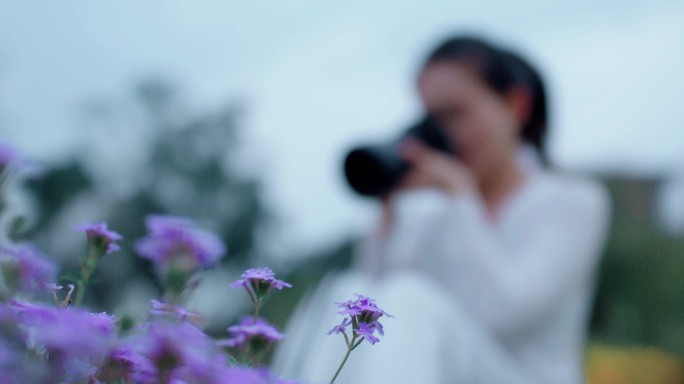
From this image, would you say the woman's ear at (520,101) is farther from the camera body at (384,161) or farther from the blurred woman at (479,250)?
the camera body at (384,161)

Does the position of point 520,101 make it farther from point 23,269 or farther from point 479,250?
point 23,269

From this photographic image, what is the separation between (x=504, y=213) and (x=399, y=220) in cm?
22

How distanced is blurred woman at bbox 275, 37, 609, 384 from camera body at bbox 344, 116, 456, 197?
0.03 meters

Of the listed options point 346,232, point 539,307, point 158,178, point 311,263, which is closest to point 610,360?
point 539,307

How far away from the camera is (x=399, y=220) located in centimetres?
197

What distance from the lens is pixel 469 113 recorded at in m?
1.82

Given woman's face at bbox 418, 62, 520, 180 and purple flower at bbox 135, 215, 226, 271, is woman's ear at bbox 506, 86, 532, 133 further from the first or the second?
purple flower at bbox 135, 215, 226, 271

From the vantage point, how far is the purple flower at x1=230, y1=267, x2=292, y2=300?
0.41 meters

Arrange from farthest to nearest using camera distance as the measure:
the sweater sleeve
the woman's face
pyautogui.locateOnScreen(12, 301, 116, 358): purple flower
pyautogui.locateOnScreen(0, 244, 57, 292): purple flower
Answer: the woman's face → the sweater sleeve → pyautogui.locateOnScreen(0, 244, 57, 292): purple flower → pyautogui.locateOnScreen(12, 301, 116, 358): purple flower

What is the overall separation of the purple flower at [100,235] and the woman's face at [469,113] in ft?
4.67

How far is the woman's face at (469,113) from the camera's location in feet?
5.98

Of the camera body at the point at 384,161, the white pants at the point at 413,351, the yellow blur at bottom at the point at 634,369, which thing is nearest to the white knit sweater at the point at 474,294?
the white pants at the point at 413,351

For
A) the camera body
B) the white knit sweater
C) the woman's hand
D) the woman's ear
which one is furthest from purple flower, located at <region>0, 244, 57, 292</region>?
the woman's ear

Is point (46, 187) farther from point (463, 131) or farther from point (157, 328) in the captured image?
point (157, 328)
